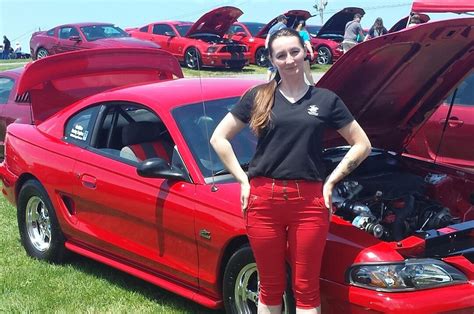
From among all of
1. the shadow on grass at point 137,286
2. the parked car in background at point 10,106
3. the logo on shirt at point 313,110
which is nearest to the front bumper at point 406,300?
the logo on shirt at point 313,110

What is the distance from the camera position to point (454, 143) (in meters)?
6.31

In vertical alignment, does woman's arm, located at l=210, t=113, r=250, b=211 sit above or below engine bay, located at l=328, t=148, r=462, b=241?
above

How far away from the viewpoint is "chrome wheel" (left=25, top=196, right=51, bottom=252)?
5648mm

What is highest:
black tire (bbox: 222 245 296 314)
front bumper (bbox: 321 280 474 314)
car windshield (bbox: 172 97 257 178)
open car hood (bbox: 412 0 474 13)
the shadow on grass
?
open car hood (bbox: 412 0 474 13)

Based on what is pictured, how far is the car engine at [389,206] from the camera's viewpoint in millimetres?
3971

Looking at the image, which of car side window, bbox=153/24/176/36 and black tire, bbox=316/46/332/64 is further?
car side window, bbox=153/24/176/36

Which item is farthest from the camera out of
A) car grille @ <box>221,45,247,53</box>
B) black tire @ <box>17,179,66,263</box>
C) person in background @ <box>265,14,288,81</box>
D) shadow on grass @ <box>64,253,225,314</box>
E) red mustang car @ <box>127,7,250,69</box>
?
car grille @ <box>221,45,247,53</box>

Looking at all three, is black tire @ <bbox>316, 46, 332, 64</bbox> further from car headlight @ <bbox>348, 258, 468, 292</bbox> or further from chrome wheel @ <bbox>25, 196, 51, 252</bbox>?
car headlight @ <bbox>348, 258, 468, 292</bbox>

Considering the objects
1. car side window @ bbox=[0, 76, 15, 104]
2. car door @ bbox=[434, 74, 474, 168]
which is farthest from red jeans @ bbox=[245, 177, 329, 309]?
car side window @ bbox=[0, 76, 15, 104]

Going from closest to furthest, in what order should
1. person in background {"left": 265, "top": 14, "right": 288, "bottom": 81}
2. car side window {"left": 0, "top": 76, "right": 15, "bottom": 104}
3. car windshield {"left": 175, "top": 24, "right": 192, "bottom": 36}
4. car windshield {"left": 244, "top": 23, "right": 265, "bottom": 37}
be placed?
person in background {"left": 265, "top": 14, "right": 288, "bottom": 81} < car side window {"left": 0, "top": 76, "right": 15, "bottom": 104} < car windshield {"left": 175, "top": 24, "right": 192, "bottom": 36} < car windshield {"left": 244, "top": 23, "right": 265, "bottom": 37}

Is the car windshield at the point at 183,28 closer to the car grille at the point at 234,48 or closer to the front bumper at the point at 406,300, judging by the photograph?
the car grille at the point at 234,48

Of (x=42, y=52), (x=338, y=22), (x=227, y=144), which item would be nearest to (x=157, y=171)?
(x=227, y=144)

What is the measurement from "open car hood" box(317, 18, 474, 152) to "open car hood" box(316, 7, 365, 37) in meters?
15.2

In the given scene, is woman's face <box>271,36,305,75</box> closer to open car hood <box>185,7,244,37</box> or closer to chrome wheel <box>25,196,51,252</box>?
chrome wheel <box>25,196,51,252</box>
